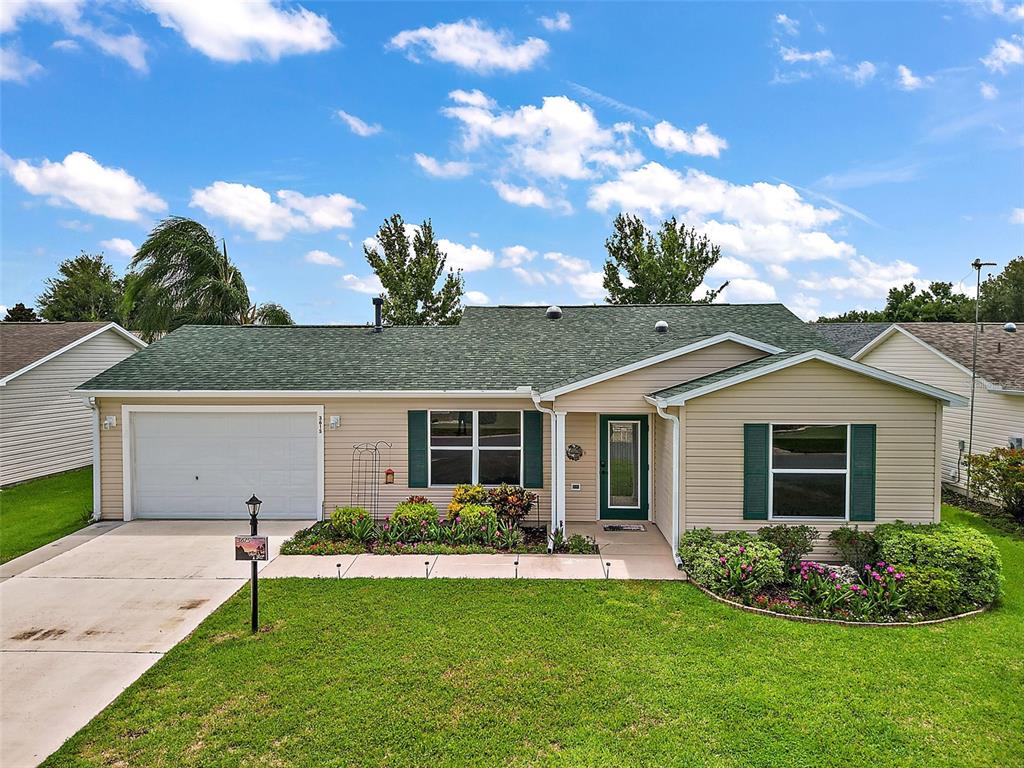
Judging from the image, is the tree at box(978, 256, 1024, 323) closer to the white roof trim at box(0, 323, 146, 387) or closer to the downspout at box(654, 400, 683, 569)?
the downspout at box(654, 400, 683, 569)

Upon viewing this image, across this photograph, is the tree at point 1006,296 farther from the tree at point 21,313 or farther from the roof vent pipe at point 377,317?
the tree at point 21,313

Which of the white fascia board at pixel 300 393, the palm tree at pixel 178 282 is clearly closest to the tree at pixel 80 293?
the palm tree at pixel 178 282

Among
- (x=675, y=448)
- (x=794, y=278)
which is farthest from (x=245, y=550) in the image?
(x=794, y=278)

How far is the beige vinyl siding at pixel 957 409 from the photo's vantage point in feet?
40.8

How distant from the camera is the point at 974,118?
12.6 meters

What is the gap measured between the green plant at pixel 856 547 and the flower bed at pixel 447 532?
3.74 m

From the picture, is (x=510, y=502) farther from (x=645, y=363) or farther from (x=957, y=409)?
(x=957, y=409)

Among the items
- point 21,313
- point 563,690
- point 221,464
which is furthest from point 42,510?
point 21,313

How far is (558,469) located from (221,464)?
7.00 m

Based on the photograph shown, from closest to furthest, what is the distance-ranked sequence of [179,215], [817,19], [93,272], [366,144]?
[817,19] → [366,144] → [179,215] → [93,272]

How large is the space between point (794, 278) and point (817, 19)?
49.5 feet

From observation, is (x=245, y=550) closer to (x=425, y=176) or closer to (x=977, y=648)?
(x=977, y=648)

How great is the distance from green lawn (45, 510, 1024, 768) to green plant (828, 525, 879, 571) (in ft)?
4.88

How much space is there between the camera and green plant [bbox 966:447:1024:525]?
35.4ft
